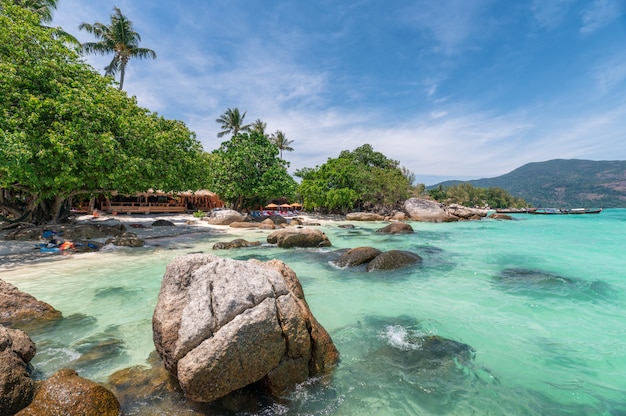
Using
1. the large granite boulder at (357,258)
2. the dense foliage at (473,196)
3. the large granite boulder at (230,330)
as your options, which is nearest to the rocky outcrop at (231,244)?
the large granite boulder at (357,258)

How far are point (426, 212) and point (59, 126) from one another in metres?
37.0

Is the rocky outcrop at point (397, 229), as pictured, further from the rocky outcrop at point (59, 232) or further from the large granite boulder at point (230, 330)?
the large granite boulder at point (230, 330)

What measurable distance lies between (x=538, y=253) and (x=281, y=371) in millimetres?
17052

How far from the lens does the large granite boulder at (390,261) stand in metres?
10.9

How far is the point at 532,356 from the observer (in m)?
5.30

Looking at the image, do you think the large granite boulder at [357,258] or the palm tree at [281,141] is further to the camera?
the palm tree at [281,141]

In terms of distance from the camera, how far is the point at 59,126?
12.0 metres

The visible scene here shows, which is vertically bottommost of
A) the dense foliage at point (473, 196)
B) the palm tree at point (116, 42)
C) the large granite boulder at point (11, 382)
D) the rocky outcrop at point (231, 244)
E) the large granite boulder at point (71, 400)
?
the rocky outcrop at point (231, 244)

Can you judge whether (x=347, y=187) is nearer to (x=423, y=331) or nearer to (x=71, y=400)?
(x=423, y=331)

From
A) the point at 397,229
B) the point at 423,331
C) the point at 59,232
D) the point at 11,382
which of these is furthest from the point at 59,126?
the point at 397,229

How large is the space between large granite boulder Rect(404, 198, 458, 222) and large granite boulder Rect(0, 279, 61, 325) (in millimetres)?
38046

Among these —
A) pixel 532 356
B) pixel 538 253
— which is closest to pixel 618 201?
pixel 538 253

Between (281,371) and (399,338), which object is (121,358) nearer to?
(281,371)

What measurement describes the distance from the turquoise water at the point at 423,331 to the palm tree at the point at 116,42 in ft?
92.7
